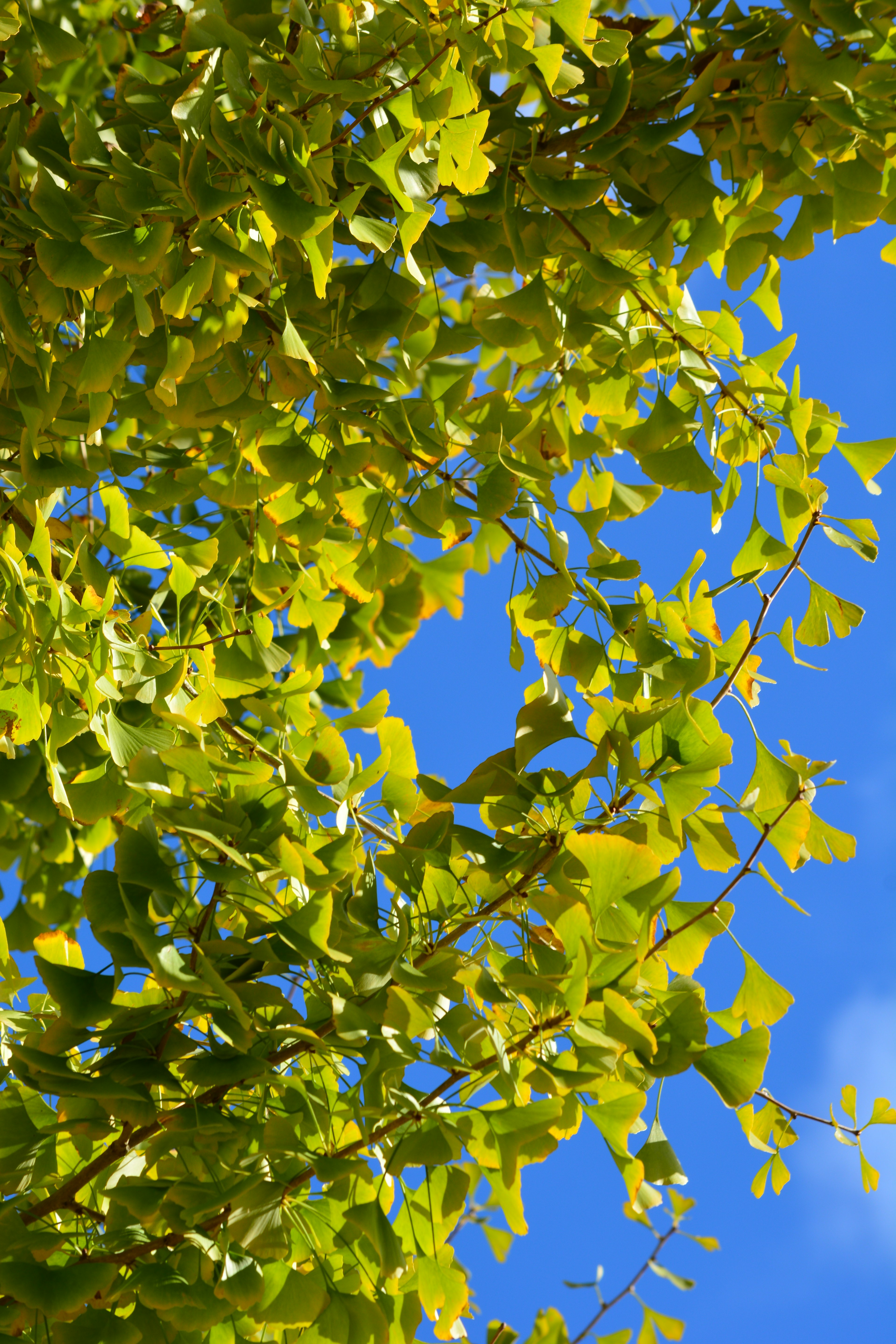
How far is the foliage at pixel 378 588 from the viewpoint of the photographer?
556mm

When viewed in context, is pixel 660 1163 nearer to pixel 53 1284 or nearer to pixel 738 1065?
pixel 738 1065

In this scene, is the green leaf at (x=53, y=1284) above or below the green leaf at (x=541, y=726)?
below

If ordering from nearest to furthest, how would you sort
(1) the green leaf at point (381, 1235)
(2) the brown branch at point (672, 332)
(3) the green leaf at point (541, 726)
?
(1) the green leaf at point (381, 1235) → (3) the green leaf at point (541, 726) → (2) the brown branch at point (672, 332)

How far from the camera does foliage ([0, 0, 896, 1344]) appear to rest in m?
0.56

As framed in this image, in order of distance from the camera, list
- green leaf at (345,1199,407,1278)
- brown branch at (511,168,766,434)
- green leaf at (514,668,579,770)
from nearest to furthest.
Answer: green leaf at (345,1199,407,1278) < green leaf at (514,668,579,770) < brown branch at (511,168,766,434)

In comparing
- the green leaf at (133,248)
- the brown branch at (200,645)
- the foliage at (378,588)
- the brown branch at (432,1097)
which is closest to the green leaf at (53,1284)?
the foliage at (378,588)

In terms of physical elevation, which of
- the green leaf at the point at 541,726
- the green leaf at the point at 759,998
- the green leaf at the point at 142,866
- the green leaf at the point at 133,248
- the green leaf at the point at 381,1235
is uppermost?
A: the green leaf at the point at 133,248

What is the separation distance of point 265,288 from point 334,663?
725mm

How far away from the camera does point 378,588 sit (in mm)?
934

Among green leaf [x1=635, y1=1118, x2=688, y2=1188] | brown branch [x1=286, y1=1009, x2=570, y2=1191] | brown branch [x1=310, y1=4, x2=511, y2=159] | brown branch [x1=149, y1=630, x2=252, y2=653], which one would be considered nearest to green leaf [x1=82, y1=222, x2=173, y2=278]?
brown branch [x1=310, y1=4, x2=511, y2=159]

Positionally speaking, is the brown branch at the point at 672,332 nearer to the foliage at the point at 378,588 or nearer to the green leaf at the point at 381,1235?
the foliage at the point at 378,588

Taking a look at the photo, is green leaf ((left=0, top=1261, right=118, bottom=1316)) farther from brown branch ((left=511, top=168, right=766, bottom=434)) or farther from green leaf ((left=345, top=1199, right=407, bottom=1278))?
brown branch ((left=511, top=168, right=766, bottom=434))

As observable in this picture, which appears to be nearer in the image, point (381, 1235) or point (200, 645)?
point (381, 1235)

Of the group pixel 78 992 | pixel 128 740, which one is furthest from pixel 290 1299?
pixel 128 740
